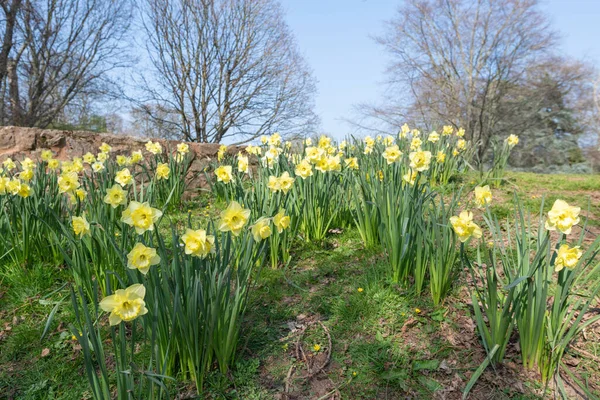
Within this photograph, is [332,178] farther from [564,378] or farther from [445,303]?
[564,378]

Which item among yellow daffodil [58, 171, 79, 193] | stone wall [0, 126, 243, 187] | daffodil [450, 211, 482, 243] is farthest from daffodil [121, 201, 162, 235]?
stone wall [0, 126, 243, 187]

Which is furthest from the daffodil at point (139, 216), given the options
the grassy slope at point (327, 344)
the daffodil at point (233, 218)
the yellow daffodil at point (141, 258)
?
the grassy slope at point (327, 344)

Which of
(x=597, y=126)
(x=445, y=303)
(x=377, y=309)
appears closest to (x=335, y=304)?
(x=377, y=309)

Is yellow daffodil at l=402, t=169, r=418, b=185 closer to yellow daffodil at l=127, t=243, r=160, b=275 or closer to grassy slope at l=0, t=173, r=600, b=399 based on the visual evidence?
grassy slope at l=0, t=173, r=600, b=399

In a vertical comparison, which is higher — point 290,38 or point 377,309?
point 290,38

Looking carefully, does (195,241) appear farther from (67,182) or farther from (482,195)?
(482,195)

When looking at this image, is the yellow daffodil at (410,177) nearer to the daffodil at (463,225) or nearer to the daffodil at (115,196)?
the daffodil at (463,225)

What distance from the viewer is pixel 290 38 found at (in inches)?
517

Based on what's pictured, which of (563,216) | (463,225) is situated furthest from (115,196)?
(563,216)

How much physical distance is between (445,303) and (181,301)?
152 cm

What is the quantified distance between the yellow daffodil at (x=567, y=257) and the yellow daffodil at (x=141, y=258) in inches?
60.7

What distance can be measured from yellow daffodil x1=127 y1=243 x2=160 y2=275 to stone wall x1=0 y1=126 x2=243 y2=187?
3425 mm

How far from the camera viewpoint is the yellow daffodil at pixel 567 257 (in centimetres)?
147

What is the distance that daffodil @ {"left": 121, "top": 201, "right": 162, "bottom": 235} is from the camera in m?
1.43
